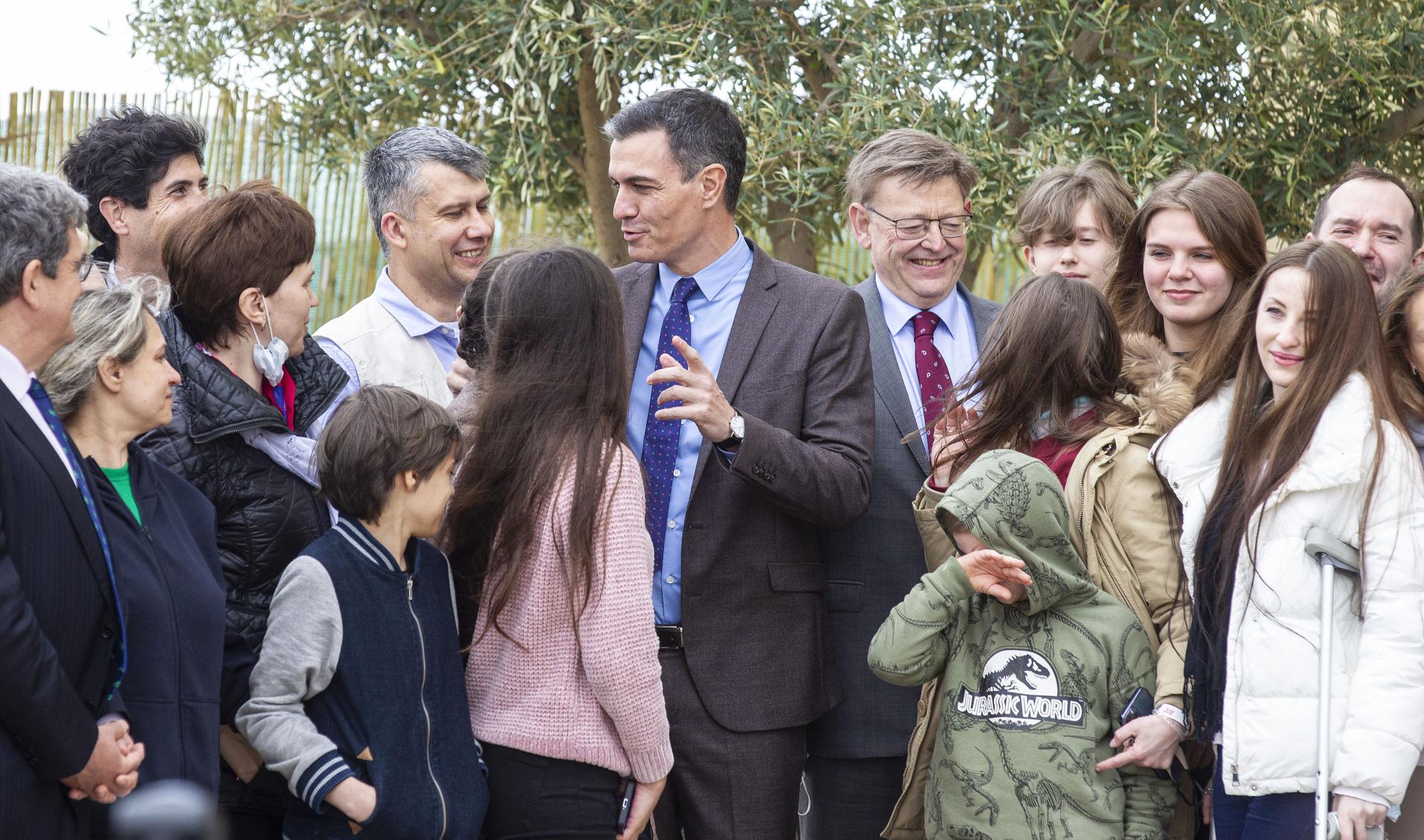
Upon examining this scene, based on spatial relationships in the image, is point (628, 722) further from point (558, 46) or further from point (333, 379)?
point (558, 46)

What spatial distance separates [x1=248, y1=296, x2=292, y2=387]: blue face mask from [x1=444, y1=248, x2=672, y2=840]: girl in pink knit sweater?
1.60 ft

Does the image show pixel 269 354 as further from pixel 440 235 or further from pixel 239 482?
pixel 440 235

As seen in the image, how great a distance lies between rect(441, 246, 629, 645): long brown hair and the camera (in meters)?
2.43

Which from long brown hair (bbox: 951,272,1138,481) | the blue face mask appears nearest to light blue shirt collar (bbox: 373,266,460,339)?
the blue face mask

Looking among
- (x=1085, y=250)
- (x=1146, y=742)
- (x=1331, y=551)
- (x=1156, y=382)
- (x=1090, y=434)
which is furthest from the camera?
(x=1085, y=250)

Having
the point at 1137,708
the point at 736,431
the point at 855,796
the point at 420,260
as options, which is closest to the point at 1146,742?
the point at 1137,708

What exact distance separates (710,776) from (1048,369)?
1118 millimetres

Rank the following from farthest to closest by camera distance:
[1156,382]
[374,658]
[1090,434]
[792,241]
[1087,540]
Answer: [792,241] < [1156,382] < [1090,434] < [1087,540] < [374,658]

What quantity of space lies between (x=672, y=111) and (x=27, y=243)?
4.88 ft

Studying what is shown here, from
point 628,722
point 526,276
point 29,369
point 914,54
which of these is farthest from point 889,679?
point 914,54

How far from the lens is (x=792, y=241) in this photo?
589cm

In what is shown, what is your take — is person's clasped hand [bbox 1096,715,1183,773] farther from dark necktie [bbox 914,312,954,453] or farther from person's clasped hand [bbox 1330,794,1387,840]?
dark necktie [bbox 914,312,954,453]

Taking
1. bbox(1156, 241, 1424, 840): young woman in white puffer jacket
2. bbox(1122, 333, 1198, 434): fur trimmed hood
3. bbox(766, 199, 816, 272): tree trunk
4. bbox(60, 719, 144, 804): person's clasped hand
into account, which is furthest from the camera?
bbox(766, 199, 816, 272): tree trunk

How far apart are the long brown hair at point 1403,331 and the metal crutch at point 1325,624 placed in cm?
50
